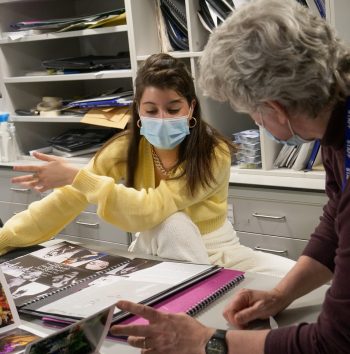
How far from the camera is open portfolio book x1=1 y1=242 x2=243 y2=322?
122cm

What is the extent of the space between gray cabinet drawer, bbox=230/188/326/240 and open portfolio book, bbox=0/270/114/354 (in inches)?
58.6

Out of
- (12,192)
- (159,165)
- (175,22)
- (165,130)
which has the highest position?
(175,22)

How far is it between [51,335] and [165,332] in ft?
0.71

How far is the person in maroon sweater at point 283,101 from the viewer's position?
0.92 m

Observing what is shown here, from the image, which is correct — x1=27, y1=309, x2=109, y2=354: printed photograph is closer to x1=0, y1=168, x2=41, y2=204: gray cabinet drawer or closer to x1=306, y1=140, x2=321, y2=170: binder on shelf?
x1=306, y1=140, x2=321, y2=170: binder on shelf

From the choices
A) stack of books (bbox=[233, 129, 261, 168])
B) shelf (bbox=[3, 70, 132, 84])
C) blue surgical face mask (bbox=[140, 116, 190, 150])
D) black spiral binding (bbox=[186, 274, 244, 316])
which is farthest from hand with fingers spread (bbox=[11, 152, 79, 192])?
shelf (bbox=[3, 70, 132, 84])

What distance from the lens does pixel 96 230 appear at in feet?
10.3

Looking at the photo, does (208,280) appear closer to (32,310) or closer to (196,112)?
(32,310)

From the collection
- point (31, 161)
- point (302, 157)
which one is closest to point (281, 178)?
point (302, 157)

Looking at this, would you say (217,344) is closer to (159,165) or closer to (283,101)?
(283,101)

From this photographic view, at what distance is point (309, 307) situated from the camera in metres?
1.22

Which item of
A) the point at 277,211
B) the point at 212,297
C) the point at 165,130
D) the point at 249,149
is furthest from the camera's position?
the point at 249,149

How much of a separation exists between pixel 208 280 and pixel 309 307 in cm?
25

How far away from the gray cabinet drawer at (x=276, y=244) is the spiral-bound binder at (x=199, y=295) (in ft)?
3.78
